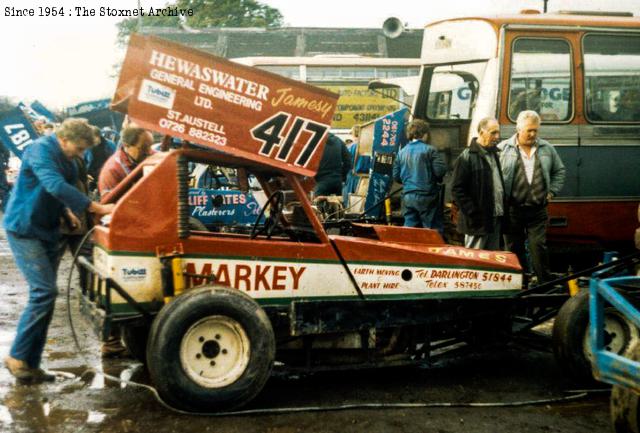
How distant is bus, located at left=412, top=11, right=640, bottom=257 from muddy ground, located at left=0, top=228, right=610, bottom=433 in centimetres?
351

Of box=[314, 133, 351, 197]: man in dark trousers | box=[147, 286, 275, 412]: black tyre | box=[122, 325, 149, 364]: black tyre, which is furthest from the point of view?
box=[314, 133, 351, 197]: man in dark trousers

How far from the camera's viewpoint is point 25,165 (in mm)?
5727

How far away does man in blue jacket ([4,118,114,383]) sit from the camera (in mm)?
5652

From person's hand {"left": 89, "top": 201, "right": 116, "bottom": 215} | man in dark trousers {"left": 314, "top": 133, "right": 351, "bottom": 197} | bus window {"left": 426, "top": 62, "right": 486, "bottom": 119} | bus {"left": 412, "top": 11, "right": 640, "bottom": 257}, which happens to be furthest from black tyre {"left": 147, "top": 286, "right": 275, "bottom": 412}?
man in dark trousers {"left": 314, "top": 133, "right": 351, "bottom": 197}

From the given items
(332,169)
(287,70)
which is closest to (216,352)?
(332,169)

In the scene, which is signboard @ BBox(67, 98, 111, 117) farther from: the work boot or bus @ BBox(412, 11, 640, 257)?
the work boot

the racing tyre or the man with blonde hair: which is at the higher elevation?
the man with blonde hair

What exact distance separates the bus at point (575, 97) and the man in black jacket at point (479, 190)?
192cm

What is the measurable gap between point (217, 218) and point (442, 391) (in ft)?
14.1

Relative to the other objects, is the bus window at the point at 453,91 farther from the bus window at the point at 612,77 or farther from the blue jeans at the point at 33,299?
the blue jeans at the point at 33,299

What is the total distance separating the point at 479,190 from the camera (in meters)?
7.54

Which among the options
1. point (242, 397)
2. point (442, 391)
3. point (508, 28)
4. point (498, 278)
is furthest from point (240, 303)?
point (508, 28)

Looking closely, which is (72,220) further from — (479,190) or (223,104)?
(479,190)

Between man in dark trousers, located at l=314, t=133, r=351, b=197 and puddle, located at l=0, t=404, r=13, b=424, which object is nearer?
puddle, located at l=0, t=404, r=13, b=424
